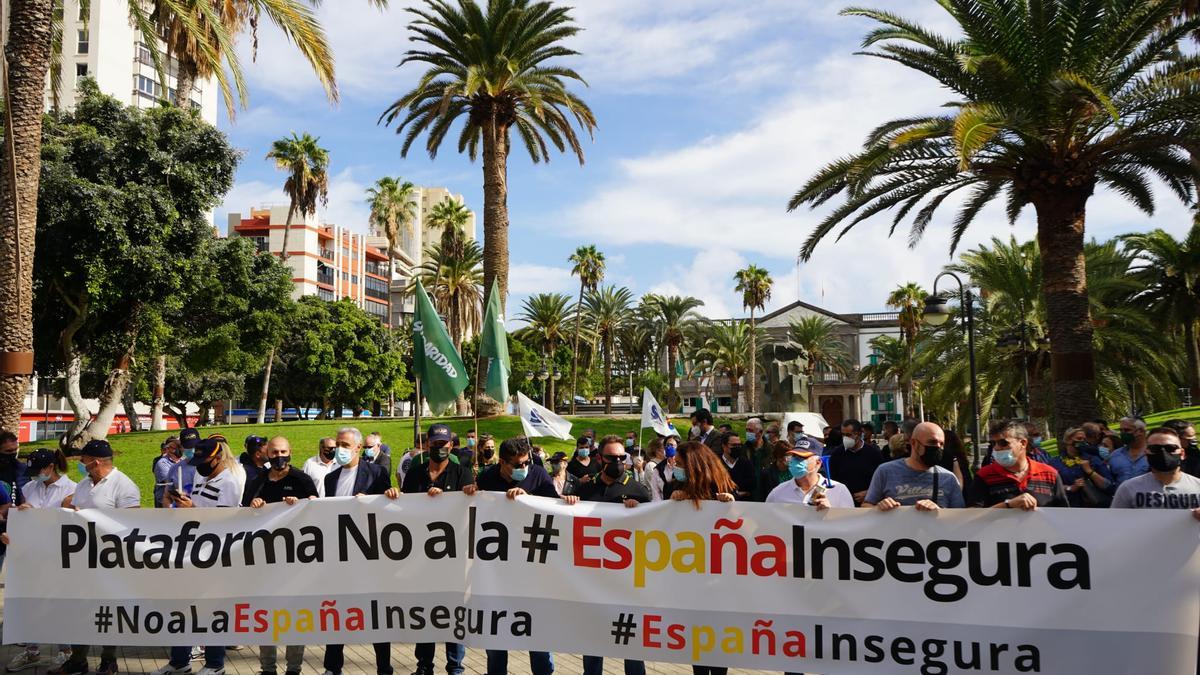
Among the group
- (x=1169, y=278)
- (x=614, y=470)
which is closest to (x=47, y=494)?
(x=614, y=470)

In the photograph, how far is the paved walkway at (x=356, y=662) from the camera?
7078 mm

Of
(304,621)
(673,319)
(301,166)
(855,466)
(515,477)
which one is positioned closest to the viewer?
(304,621)

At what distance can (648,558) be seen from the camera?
607 cm

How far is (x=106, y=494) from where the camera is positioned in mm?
6910

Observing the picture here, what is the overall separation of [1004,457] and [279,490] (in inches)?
197

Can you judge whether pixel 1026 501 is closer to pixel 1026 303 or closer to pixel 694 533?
pixel 694 533

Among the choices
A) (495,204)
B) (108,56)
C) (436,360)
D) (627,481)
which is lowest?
(627,481)

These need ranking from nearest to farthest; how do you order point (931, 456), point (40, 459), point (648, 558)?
point (931, 456) < point (648, 558) < point (40, 459)

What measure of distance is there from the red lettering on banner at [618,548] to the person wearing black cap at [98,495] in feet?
11.6

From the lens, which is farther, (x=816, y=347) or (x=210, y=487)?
(x=816, y=347)

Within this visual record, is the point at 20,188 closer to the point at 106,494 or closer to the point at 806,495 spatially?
the point at 106,494

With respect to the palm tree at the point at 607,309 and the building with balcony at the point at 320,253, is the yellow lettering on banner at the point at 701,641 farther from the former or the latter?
the building with balcony at the point at 320,253

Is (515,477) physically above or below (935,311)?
below

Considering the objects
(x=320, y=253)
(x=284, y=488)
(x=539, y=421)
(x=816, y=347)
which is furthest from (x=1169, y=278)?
(x=320, y=253)
